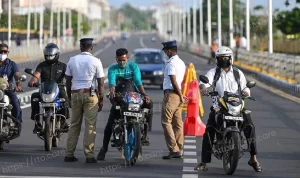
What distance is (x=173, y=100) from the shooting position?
623 inches

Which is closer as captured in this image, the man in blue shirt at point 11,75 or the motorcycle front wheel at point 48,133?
the motorcycle front wheel at point 48,133

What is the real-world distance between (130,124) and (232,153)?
72.3 inches

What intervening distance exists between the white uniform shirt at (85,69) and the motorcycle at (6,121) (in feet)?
5.26

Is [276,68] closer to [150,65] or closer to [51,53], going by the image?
[150,65]

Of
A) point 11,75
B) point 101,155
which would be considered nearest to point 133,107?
point 101,155

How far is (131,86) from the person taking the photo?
15.1m

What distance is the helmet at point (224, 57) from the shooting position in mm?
13883

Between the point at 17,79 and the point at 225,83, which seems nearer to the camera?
the point at 225,83

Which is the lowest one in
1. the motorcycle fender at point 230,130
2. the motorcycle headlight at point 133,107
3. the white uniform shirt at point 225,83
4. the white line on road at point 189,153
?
the white line on road at point 189,153

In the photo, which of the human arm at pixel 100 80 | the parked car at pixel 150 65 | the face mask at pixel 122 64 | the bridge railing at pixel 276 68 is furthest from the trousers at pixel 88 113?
the parked car at pixel 150 65

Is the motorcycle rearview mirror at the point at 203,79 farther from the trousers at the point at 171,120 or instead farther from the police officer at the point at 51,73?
the police officer at the point at 51,73

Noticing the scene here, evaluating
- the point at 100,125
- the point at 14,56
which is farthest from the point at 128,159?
the point at 14,56

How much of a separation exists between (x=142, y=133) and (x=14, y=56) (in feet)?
215

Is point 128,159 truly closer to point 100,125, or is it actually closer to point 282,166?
point 282,166
